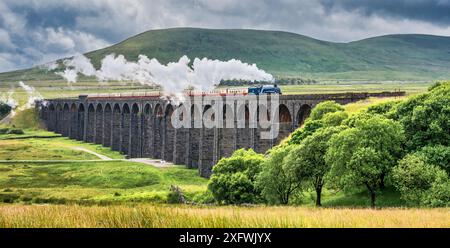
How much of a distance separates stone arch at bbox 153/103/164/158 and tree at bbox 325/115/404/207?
60529 millimetres

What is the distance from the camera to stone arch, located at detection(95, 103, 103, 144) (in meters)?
125

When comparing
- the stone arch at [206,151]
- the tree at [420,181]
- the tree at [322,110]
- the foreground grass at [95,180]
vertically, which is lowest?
the foreground grass at [95,180]

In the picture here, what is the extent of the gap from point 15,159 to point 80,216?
82.0m

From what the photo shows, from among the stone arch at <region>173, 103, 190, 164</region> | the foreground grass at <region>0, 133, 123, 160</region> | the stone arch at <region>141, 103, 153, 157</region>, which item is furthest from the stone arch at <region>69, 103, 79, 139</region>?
the stone arch at <region>173, 103, 190, 164</region>

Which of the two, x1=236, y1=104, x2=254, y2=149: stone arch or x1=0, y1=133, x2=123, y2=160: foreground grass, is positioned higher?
x1=236, y1=104, x2=254, y2=149: stone arch

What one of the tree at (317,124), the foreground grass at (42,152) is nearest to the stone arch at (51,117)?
the foreground grass at (42,152)

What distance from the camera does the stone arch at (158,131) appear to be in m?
95.1

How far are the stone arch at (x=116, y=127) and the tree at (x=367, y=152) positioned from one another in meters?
80.8

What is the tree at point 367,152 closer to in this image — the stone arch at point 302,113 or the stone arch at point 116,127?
the stone arch at point 302,113

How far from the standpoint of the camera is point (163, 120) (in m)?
93.4

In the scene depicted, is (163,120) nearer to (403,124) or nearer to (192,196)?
(192,196)

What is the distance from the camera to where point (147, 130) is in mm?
102500

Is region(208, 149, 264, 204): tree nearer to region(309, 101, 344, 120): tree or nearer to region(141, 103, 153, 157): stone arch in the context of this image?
region(309, 101, 344, 120): tree

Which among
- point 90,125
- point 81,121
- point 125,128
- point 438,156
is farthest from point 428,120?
point 81,121
